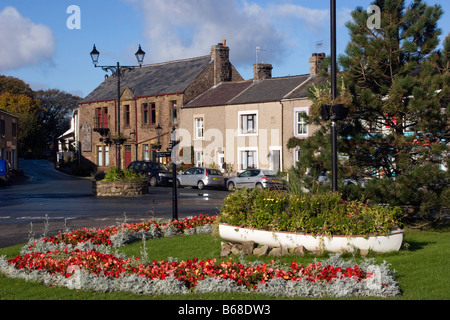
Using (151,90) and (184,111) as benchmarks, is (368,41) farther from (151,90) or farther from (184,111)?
(151,90)

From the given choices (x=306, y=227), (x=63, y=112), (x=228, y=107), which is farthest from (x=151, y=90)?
(x=63, y=112)

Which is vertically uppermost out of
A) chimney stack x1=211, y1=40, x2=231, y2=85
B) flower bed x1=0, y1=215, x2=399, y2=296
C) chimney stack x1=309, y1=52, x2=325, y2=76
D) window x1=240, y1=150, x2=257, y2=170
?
chimney stack x1=211, y1=40, x2=231, y2=85

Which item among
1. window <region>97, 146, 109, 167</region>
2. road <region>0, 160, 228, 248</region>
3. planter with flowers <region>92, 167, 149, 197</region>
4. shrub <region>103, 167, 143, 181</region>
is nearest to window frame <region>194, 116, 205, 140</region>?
window <region>97, 146, 109, 167</region>

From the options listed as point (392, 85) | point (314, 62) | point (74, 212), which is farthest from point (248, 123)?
point (392, 85)

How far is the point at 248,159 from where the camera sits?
44.0m

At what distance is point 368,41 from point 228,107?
104 ft

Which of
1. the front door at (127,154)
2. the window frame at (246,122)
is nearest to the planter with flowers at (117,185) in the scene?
the window frame at (246,122)

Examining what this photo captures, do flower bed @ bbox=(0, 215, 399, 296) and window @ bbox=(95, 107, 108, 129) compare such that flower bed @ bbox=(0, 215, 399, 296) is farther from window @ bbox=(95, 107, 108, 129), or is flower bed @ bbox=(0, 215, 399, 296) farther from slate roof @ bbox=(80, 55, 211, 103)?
window @ bbox=(95, 107, 108, 129)

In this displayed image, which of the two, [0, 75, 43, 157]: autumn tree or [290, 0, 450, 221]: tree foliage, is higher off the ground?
[0, 75, 43, 157]: autumn tree

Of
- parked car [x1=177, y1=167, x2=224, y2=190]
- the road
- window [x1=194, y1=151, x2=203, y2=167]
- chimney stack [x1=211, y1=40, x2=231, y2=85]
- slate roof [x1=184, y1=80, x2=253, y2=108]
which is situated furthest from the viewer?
chimney stack [x1=211, y1=40, x2=231, y2=85]

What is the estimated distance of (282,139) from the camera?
41.2 m

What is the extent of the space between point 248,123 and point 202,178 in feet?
28.6

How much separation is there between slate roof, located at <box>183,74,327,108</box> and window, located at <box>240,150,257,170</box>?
12.8ft

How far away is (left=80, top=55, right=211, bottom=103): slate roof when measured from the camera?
50.4 metres
